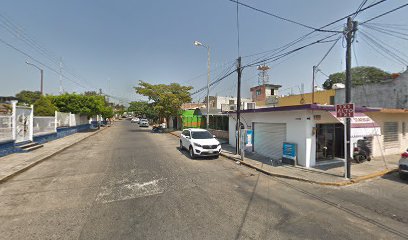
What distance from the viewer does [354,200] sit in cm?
598

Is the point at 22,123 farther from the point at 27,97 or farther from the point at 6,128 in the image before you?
the point at 27,97

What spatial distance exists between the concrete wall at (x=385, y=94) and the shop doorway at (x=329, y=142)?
8433 millimetres

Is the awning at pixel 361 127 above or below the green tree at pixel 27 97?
below

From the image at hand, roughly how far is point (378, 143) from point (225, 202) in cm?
1184

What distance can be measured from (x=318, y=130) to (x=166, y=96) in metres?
21.9

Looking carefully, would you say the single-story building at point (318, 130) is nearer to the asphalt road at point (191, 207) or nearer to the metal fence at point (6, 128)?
the asphalt road at point (191, 207)

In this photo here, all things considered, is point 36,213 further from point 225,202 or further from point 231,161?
point 231,161

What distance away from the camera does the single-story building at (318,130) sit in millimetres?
9672

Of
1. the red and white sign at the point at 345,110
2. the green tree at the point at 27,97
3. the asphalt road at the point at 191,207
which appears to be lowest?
the asphalt road at the point at 191,207

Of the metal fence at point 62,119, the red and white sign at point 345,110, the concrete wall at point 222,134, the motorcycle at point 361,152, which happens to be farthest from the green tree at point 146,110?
the red and white sign at point 345,110

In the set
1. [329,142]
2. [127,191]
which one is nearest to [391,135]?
[329,142]

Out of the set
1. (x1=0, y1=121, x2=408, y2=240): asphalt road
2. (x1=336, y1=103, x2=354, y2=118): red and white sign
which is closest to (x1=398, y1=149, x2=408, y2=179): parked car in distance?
(x1=0, y1=121, x2=408, y2=240): asphalt road

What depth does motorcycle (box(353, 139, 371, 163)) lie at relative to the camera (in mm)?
10578

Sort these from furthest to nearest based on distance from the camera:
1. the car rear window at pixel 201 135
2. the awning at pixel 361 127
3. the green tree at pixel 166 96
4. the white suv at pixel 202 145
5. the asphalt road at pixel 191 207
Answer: the green tree at pixel 166 96 → the car rear window at pixel 201 135 → the white suv at pixel 202 145 → the awning at pixel 361 127 → the asphalt road at pixel 191 207
